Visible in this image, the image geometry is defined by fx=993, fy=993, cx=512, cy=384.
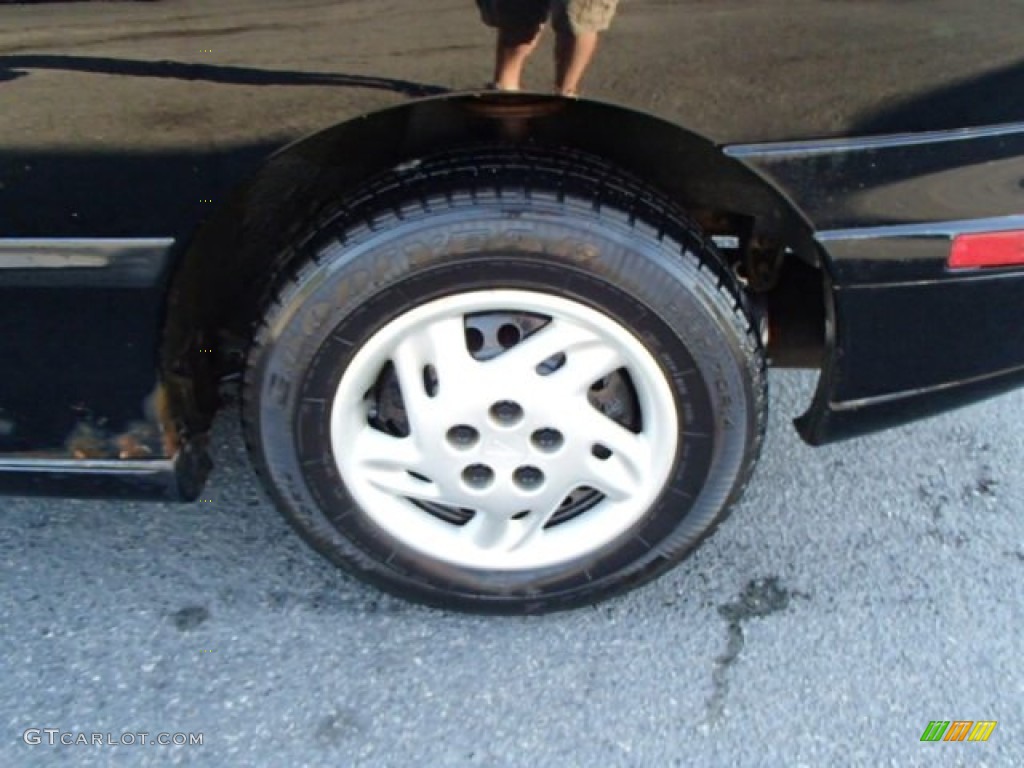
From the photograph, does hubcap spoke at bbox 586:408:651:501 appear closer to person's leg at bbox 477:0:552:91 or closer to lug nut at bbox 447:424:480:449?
lug nut at bbox 447:424:480:449

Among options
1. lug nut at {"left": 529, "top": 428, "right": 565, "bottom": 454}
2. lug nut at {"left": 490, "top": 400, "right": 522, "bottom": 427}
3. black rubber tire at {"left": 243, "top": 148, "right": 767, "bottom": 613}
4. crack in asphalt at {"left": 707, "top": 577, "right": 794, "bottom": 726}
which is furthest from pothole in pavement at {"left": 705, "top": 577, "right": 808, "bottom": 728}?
lug nut at {"left": 490, "top": 400, "right": 522, "bottom": 427}

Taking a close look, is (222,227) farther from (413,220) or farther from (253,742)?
(253,742)

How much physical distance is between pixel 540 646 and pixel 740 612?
473mm

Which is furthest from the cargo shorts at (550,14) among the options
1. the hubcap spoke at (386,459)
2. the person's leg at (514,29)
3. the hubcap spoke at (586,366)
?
the hubcap spoke at (386,459)

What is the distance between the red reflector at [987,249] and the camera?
1833 mm

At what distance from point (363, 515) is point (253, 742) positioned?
50 centimetres

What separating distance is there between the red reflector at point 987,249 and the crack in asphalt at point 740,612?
0.88 m

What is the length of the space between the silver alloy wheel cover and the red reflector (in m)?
0.59

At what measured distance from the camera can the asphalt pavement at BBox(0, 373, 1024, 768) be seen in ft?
6.57

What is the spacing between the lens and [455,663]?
2168 mm

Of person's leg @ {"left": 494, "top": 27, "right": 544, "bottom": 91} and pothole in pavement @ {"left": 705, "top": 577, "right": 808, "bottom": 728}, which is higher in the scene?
person's leg @ {"left": 494, "top": 27, "right": 544, "bottom": 91}

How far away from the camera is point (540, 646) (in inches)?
86.7

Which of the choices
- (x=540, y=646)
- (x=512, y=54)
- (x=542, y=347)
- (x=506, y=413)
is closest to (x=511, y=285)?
(x=542, y=347)

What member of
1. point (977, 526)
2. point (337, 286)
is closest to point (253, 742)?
point (337, 286)
